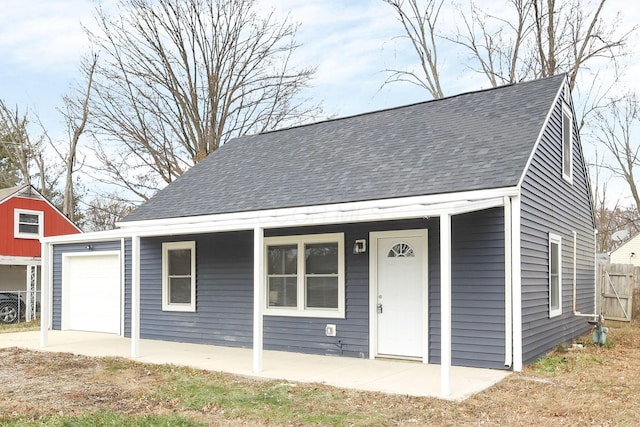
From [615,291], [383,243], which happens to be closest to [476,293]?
[383,243]

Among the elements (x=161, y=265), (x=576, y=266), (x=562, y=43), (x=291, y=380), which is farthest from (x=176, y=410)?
(x=562, y=43)

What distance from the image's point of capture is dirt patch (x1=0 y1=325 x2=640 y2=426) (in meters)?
5.89

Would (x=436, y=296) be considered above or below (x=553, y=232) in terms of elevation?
below

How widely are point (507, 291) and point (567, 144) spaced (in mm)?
4755

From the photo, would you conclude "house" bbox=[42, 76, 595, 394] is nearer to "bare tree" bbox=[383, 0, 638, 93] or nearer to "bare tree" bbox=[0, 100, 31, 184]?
"bare tree" bbox=[383, 0, 638, 93]

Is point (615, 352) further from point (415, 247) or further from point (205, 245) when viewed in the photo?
point (205, 245)

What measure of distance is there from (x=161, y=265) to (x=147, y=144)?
1341 cm

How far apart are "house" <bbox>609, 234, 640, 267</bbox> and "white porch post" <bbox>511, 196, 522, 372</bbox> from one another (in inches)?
1045

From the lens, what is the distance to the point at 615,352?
1009cm

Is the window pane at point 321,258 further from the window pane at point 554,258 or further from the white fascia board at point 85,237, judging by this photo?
the white fascia board at point 85,237

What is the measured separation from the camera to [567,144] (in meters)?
11.6

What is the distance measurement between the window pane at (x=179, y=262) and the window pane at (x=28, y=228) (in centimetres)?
1222

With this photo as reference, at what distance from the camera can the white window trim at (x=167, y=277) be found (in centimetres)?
1155

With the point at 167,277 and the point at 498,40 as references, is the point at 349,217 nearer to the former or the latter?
the point at 167,277
